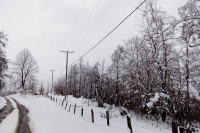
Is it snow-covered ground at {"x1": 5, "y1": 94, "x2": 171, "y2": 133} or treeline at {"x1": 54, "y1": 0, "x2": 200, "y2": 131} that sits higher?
treeline at {"x1": 54, "y1": 0, "x2": 200, "y2": 131}

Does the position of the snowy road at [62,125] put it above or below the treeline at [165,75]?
below

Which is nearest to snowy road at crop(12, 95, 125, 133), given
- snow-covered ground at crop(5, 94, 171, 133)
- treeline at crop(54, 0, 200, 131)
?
snow-covered ground at crop(5, 94, 171, 133)

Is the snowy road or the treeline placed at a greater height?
the treeline

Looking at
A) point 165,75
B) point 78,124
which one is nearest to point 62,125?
point 78,124

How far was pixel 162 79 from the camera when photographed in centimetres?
1788

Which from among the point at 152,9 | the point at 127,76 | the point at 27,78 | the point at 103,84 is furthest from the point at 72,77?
the point at 152,9

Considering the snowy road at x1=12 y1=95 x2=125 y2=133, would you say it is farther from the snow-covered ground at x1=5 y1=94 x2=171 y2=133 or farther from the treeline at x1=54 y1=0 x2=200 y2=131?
the treeline at x1=54 y1=0 x2=200 y2=131

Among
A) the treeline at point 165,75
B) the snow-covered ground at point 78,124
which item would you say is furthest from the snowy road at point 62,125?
the treeline at point 165,75

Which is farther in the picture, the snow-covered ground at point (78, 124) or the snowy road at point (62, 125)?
the snow-covered ground at point (78, 124)

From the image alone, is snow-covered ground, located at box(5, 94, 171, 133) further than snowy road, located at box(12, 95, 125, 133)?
Yes

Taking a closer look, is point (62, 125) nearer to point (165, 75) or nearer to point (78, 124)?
point (78, 124)

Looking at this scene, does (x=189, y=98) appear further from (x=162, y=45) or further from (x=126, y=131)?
(x=126, y=131)

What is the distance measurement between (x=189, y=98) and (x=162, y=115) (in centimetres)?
687

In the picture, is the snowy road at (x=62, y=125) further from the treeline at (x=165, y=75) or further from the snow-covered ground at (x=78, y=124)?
the treeline at (x=165, y=75)
